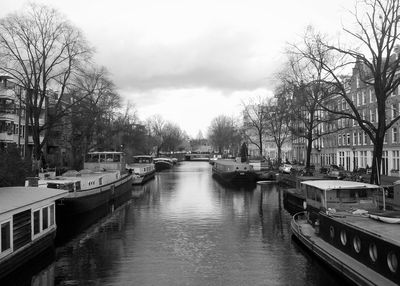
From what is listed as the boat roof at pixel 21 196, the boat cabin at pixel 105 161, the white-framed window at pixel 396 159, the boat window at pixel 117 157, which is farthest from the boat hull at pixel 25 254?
the white-framed window at pixel 396 159

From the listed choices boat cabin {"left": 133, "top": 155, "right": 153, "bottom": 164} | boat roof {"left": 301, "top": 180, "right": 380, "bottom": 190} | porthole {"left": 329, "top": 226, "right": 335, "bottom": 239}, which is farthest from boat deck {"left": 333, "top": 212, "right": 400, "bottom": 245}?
boat cabin {"left": 133, "top": 155, "right": 153, "bottom": 164}

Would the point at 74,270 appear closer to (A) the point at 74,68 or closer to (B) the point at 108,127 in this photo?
(A) the point at 74,68

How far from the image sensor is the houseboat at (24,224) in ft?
51.7

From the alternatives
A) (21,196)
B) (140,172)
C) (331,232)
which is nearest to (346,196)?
(331,232)

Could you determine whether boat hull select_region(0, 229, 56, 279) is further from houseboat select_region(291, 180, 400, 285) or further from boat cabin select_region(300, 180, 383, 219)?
boat cabin select_region(300, 180, 383, 219)

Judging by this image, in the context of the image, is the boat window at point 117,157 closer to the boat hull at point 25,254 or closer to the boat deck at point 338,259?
the boat hull at point 25,254

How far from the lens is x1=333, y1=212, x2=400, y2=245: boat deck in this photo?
13279 millimetres

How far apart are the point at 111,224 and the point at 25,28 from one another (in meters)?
22.6

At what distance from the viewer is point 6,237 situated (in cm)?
1590

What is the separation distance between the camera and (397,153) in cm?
5519

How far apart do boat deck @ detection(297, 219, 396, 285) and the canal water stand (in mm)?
583

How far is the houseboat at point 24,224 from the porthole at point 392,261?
40.1ft

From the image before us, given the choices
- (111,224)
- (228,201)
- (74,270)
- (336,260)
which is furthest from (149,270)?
(228,201)

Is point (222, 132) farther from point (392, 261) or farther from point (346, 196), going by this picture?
point (392, 261)
